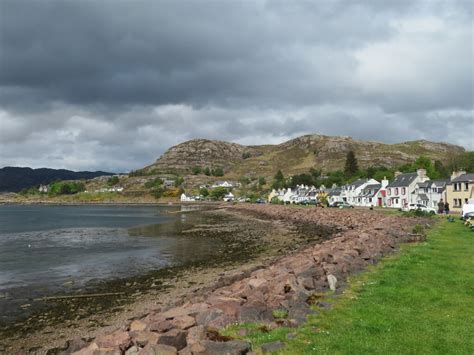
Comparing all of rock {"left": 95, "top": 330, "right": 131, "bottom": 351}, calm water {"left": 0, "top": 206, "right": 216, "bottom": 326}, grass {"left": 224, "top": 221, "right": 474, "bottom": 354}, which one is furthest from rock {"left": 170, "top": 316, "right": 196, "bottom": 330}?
calm water {"left": 0, "top": 206, "right": 216, "bottom": 326}

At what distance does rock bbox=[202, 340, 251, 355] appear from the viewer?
1002 cm

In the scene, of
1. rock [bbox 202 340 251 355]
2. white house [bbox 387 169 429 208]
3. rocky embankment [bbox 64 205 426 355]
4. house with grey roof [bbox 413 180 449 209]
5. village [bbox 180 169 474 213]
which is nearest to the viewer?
rock [bbox 202 340 251 355]

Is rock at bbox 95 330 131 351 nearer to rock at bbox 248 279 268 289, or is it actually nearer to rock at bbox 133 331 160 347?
rock at bbox 133 331 160 347

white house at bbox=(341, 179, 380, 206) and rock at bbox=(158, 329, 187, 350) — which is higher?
white house at bbox=(341, 179, 380, 206)

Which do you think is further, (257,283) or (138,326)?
(257,283)

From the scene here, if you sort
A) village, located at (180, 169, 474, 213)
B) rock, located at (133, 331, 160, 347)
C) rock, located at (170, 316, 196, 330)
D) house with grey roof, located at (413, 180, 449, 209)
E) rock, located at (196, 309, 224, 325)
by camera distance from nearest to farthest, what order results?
rock, located at (133, 331, 160, 347), rock, located at (170, 316, 196, 330), rock, located at (196, 309, 224, 325), village, located at (180, 169, 474, 213), house with grey roof, located at (413, 180, 449, 209)

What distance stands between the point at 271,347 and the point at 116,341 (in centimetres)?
512

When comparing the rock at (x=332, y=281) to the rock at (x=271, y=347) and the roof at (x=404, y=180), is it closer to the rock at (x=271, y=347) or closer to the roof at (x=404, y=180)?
the rock at (x=271, y=347)

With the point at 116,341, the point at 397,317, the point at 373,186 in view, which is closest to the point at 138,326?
the point at 116,341

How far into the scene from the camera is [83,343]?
14.2 meters

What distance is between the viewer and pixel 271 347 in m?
10.2

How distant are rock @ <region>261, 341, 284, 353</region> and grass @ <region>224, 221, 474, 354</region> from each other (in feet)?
0.64

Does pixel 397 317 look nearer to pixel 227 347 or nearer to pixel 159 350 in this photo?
pixel 227 347

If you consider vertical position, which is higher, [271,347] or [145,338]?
[271,347]
